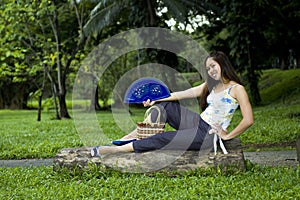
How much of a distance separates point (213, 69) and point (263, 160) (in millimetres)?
2034

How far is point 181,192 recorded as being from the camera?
4.69m

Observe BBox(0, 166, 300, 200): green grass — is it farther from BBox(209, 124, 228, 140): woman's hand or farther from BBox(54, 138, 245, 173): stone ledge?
BBox(209, 124, 228, 140): woman's hand

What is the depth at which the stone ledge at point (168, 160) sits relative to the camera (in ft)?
17.7

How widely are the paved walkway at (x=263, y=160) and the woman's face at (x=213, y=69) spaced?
1.69 metres

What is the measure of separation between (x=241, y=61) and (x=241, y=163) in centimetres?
1358

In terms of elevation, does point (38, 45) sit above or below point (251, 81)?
above

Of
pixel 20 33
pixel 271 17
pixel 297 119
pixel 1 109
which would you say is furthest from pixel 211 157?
pixel 1 109

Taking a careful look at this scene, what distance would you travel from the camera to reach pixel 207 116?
5.53 m

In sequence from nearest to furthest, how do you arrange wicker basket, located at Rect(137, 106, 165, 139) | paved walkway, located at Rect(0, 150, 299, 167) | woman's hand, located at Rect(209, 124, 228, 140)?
woman's hand, located at Rect(209, 124, 228, 140), wicker basket, located at Rect(137, 106, 165, 139), paved walkway, located at Rect(0, 150, 299, 167)

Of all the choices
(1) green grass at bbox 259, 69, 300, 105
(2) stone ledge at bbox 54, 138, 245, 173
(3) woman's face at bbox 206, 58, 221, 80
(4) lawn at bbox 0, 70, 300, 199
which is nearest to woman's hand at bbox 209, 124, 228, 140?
(2) stone ledge at bbox 54, 138, 245, 173

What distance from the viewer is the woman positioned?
17.7ft

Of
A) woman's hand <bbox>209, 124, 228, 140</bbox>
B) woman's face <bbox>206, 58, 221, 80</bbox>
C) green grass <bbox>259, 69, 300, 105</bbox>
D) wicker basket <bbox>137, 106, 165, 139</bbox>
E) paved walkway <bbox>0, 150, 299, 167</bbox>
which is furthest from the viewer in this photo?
green grass <bbox>259, 69, 300, 105</bbox>

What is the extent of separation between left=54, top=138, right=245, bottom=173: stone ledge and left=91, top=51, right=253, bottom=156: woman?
74mm

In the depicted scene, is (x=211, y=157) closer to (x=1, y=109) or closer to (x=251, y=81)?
(x=251, y=81)
